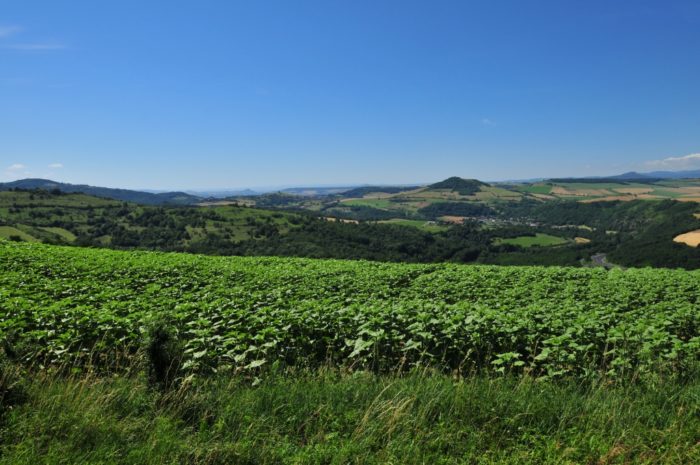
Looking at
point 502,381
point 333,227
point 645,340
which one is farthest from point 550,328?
point 333,227

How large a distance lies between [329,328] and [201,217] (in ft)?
599

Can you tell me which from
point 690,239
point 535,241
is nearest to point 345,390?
point 690,239

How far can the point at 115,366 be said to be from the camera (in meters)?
7.59

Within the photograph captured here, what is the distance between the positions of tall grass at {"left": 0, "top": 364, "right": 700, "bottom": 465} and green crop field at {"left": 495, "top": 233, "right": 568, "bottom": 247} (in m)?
181

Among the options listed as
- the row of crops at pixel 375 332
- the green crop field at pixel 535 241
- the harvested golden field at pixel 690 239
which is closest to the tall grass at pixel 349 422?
the row of crops at pixel 375 332

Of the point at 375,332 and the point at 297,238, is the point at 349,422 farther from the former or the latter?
the point at 297,238

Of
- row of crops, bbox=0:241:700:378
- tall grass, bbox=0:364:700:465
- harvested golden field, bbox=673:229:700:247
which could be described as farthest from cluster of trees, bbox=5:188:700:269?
tall grass, bbox=0:364:700:465

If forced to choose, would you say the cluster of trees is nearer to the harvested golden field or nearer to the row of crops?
the harvested golden field

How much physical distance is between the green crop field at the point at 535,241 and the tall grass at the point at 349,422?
7128 inches

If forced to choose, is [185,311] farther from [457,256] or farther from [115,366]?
[457,256]

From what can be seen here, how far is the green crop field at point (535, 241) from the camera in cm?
17450

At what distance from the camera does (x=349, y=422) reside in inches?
211

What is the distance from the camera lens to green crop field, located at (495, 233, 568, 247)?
17450 centimetres

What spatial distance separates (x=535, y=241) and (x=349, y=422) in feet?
634
